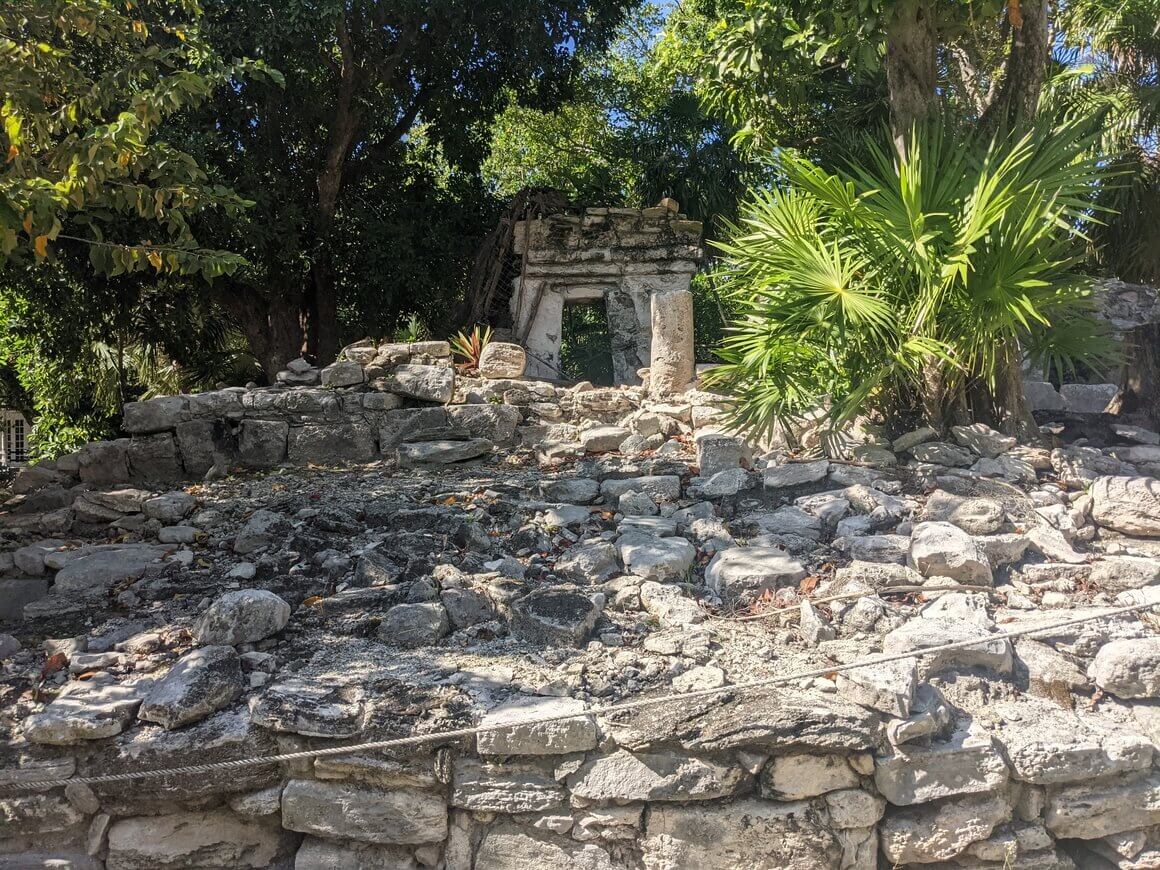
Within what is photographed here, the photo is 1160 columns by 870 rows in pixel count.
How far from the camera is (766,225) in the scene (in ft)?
18.5

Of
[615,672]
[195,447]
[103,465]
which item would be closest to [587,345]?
[195,447]

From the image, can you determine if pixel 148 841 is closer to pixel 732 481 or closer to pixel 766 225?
pixel 732 481

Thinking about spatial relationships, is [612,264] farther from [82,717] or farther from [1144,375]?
[82,717]

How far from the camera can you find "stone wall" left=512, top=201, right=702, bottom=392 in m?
10.2

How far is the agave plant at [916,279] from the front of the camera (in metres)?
5.04

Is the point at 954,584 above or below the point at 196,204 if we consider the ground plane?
below

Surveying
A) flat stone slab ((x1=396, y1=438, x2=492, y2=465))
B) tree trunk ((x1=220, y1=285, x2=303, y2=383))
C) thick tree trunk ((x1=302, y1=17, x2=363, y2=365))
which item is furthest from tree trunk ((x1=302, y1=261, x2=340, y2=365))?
flat stone slab ((x1=396, y1=438, x2=492, y2=465))

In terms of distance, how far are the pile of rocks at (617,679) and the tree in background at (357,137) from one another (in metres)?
5.66

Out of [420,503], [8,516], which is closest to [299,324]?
[8,516]

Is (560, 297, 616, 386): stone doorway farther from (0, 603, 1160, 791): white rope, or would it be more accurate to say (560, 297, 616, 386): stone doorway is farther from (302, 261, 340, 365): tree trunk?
(0, 603, 1160, 791): white rope

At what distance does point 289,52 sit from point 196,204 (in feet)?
20.4

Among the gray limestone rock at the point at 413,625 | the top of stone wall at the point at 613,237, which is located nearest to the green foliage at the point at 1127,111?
the top of stone wall at the point at 613,237

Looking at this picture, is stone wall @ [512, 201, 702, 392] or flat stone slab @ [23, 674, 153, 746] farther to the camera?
stone wall @ [512, 201, 702, 392]

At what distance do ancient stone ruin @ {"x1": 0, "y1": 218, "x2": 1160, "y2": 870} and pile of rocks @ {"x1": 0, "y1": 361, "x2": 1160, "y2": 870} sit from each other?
0.04 feet
